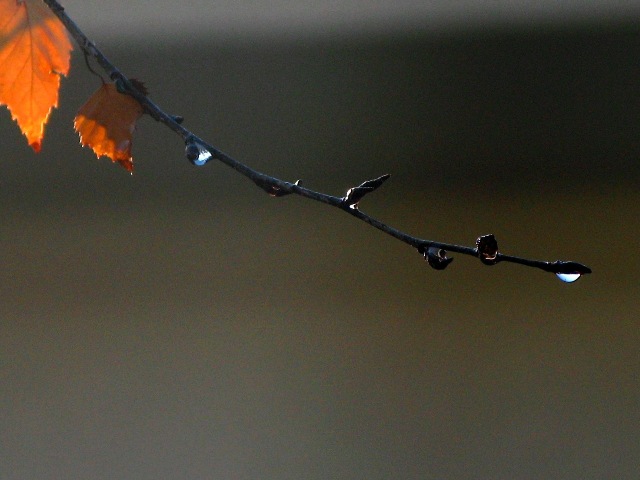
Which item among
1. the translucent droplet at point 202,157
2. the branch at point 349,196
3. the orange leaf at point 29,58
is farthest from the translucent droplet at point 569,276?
the orange leaf at point 29,58

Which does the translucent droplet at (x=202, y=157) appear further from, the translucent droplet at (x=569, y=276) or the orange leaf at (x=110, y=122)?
the translucent droplet at (x=569, y=276)

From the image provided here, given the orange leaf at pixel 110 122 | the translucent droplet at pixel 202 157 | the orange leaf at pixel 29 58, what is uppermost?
the orange leaf at pixel 29 58

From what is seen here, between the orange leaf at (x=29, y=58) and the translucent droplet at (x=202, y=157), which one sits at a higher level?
the orange leaf at (x=29, y=58)

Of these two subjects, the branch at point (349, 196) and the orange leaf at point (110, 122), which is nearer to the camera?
the branch at point (349, 196)

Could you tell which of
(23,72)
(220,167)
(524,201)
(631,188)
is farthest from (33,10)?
(631,188)

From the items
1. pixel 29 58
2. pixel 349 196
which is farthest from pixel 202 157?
pixel 29 58

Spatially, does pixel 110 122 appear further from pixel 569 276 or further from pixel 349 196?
pixel 569 276

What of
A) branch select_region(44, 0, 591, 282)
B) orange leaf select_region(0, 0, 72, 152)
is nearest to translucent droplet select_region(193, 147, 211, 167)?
branch select_region(44, 0, 591, 282)
